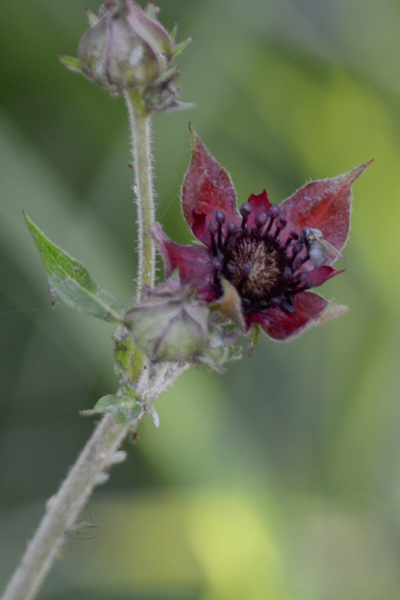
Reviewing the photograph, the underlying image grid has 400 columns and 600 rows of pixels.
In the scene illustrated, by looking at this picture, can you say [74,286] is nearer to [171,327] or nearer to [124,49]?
[171,327]

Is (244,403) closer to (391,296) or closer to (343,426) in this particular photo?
(343,426)

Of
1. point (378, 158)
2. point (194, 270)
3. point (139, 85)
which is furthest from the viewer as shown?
point (378, 158)

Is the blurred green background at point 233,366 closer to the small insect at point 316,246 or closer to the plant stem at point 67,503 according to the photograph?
the plant stem at point 67,503

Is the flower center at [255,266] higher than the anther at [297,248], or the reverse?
the anther at [297,248]

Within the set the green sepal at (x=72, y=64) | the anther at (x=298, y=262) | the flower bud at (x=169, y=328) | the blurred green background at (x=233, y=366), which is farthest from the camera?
the blurred green background at (x=233, y=366)

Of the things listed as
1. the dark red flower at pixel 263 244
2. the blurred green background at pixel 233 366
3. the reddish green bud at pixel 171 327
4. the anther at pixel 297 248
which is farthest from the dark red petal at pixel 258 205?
the blurred green background at pixel 233 366

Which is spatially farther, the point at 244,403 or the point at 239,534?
the point at 244,403

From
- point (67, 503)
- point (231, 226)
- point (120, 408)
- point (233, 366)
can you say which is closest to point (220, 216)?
point (231, 226)

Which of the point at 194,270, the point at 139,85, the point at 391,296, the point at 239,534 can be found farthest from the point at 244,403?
the point at 139,85
